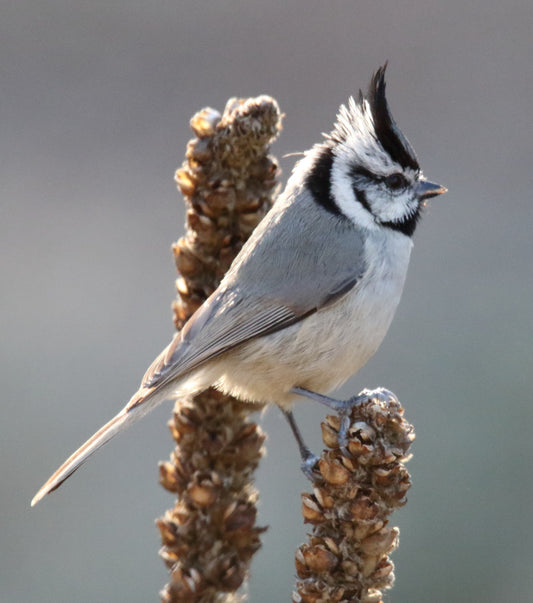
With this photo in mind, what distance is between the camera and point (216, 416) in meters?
2.38

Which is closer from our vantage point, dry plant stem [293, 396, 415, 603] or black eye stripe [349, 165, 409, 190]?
dry plant stem [293, 396, 415, 603]

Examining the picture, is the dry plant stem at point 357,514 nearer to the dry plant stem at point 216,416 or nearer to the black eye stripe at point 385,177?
the dry plant stem at point 216,416

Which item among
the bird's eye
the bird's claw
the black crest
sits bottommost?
the bird's claw

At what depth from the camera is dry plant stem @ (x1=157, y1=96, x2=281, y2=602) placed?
2180 millimetres

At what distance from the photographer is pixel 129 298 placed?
5.41 m

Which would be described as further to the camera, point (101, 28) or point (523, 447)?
point (101, 28)

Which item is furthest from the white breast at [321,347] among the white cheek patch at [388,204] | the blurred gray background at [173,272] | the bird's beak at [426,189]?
the blurred gray background at [173,272]

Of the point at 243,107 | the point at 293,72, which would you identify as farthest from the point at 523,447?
the point at 293,72

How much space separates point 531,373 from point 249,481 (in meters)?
2.19

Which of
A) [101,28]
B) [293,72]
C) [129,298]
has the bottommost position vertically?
[129,298]

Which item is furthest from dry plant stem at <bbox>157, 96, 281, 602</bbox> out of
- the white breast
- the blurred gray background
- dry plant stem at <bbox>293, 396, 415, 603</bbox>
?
the blurred gray background

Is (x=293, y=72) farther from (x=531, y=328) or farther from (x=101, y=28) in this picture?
(x=531, y=328)

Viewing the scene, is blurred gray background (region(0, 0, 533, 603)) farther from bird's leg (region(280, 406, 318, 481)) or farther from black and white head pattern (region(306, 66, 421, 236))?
black and white head pattern (region(306, 66, 421, 236))

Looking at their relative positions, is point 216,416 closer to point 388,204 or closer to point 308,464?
point 308,464
